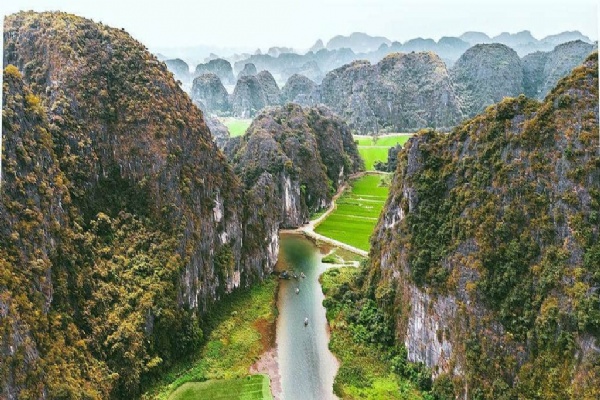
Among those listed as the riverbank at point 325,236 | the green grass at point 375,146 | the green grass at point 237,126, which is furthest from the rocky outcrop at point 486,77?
the riverbank at point 325,236

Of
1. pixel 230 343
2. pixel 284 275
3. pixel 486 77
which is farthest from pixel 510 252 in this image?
pixel 486 77

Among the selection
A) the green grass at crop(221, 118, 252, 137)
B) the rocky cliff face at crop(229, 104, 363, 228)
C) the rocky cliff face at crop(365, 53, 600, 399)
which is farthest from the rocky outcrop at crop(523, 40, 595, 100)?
the rocky cliff face at crop(365, 53, 600, 399)

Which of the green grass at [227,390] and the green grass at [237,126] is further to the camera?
the green grass at [237,126]

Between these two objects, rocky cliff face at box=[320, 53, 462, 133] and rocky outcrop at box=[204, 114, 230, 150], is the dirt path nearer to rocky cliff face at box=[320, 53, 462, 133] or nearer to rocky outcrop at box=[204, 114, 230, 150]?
rocky outcrop at box=[204, 114, 230, 150]

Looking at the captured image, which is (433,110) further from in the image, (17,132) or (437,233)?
(17,132)

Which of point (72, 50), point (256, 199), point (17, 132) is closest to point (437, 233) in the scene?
point (256, 199)

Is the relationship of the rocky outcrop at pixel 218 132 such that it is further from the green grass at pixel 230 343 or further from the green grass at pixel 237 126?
the green grass at pixel 230 343

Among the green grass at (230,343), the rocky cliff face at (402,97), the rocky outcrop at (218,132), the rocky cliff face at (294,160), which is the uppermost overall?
the rocky cliff face at (402,97)
